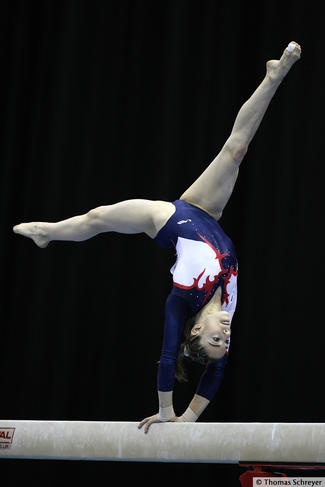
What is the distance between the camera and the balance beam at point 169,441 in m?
3.36

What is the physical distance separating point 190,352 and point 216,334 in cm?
24

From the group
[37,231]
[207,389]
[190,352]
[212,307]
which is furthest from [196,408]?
[37,231]

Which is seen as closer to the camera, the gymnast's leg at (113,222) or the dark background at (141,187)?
the gymnast's leg at (113,222)

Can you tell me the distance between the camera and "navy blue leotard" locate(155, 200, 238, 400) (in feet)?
11.7

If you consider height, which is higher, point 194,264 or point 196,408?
point 194,264

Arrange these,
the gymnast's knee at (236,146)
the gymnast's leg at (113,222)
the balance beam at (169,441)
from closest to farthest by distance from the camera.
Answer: the balance beam at (169,441)
the gymnast's knee at (236,146)
the gymnast's leg at (113,222)

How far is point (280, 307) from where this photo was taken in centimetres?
532

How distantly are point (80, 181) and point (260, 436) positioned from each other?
2955mm

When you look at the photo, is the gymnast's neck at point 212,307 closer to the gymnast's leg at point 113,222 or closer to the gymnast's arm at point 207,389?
the gymnast's arm at point 207,389

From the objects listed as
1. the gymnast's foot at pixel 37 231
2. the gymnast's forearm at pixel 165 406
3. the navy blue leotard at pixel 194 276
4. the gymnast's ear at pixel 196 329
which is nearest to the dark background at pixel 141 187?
the gymnast's foot at pixel 37 231

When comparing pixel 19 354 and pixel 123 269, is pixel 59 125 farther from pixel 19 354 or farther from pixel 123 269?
pixel 19 354

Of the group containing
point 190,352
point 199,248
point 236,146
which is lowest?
point 190,352

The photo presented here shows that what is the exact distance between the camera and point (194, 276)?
12.3 ft

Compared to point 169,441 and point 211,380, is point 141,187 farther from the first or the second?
point 169,441
